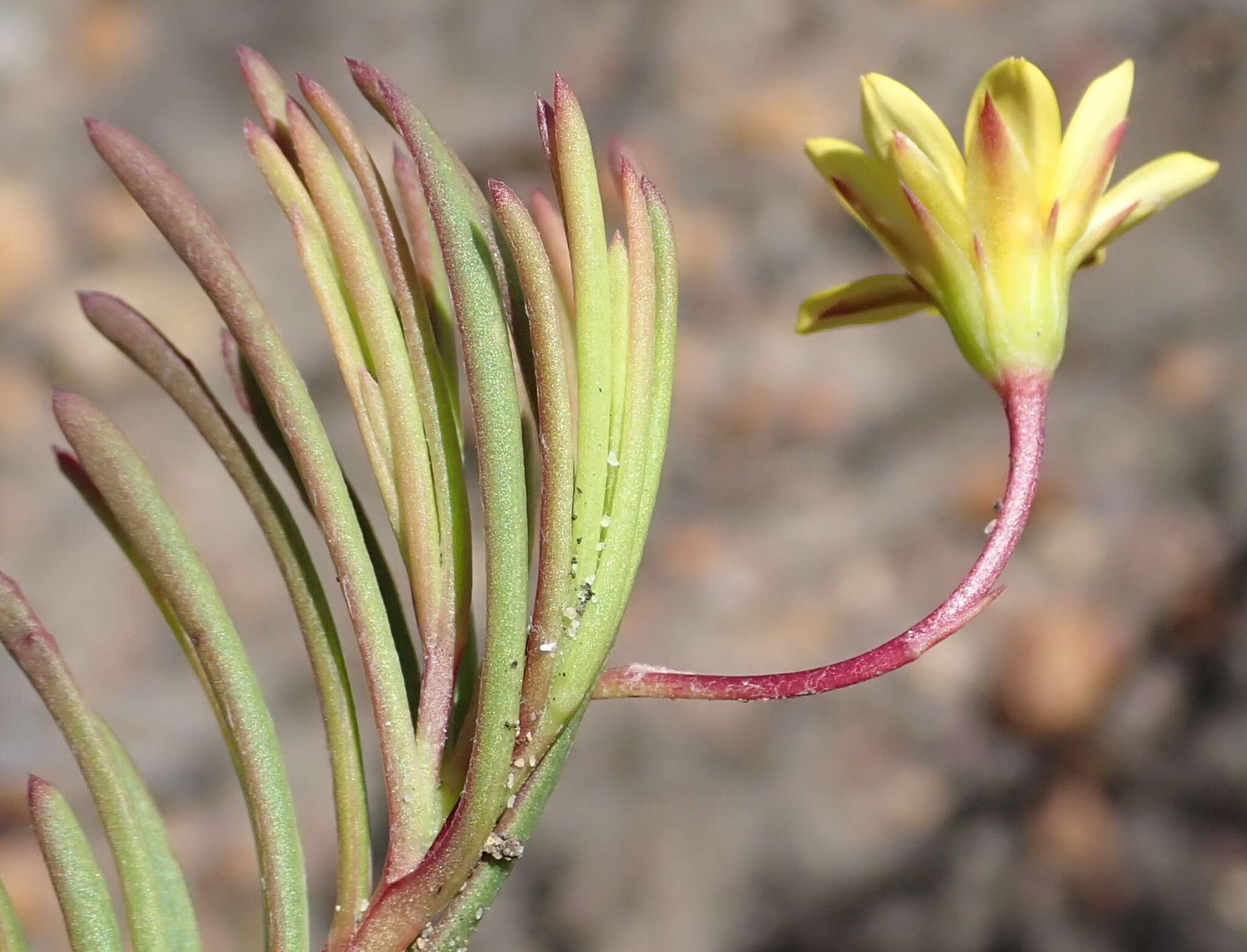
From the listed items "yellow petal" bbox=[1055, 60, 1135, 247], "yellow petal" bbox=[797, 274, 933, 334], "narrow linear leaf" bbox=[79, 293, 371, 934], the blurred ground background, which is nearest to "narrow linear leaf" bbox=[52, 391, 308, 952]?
"narrow linear leaf" bbox=[79, 293, 371, 934]

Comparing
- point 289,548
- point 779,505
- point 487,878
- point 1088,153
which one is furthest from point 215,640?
point 779,505

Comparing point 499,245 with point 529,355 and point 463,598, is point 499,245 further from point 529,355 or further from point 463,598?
point 463,598

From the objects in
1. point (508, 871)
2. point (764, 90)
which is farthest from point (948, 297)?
point (764, 90)

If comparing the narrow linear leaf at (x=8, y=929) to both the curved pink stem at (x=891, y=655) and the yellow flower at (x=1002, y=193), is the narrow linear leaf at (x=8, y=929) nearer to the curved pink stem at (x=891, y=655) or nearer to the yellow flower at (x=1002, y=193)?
the curved pink stem at (x=891, y=655)

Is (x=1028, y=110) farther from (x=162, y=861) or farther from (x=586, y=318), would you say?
(x=162, y=861)

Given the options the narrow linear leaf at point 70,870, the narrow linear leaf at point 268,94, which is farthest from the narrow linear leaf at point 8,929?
the narrow linear leaf at point 268,94

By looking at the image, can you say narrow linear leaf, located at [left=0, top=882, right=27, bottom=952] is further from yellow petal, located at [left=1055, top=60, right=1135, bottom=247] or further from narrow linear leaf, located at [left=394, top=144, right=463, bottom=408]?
yellow petal, located at [left=1055, top=60, right=1135, bottom=247]
